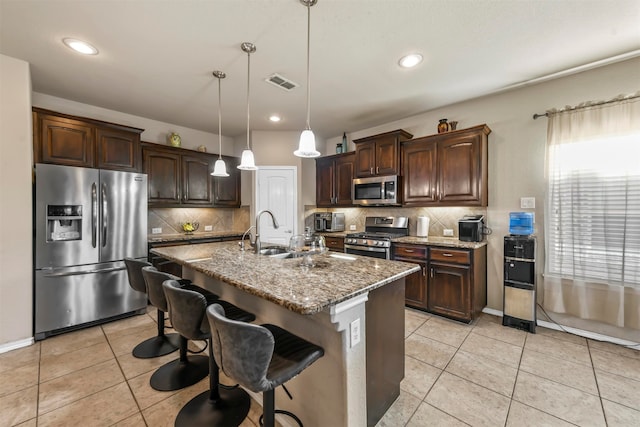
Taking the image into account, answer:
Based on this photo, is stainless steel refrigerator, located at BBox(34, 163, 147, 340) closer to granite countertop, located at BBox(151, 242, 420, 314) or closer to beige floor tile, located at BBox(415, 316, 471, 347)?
granite countertop, located at BBox(151, 242, 420, 314)

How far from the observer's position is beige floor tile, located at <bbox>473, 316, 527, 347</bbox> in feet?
8.86

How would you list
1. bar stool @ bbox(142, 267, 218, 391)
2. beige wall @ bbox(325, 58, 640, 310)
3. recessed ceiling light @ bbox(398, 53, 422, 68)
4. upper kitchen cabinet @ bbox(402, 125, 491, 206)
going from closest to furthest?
bar stool @ bbox(142, 267, 218, 391)
recessed ceiling light @ bbox(398, 53, 422, 68)
beige wall @ bbox(325, 58, 640, 310)
upper kitchen cabinet @ bbox(402, 125, 491, 206)

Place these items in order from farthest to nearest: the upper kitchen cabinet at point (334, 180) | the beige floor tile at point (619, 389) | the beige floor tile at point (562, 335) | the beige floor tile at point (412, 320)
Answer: the upper kitchen cabinet at point (334, 180) < the beige floor tile at point (412, 320) < the beige floor tile at point (562, 335) < the beige floor tile at point (619, 389)

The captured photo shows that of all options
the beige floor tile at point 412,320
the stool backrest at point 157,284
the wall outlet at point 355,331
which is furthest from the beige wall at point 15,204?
the beige floor tile at point 412,320

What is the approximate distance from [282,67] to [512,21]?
198cm

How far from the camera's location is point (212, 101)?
352 cm

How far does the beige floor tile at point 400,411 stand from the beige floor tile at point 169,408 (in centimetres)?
132

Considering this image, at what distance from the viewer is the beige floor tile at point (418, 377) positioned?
1.96m

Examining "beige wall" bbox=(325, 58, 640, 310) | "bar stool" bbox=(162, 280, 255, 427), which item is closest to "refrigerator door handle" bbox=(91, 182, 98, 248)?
"bar stool" bbox=(162, 280, 255, 427)

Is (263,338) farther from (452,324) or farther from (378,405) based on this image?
(452,324)

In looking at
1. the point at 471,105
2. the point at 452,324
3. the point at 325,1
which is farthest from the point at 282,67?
the point at 452,324

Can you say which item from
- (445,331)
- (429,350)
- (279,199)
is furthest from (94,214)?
(445,331)

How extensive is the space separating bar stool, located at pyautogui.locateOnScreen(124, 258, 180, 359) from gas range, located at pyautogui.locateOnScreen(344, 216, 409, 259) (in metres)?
2.50

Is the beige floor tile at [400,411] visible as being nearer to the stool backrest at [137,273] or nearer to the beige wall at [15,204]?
the stool backrest at [137,273]
